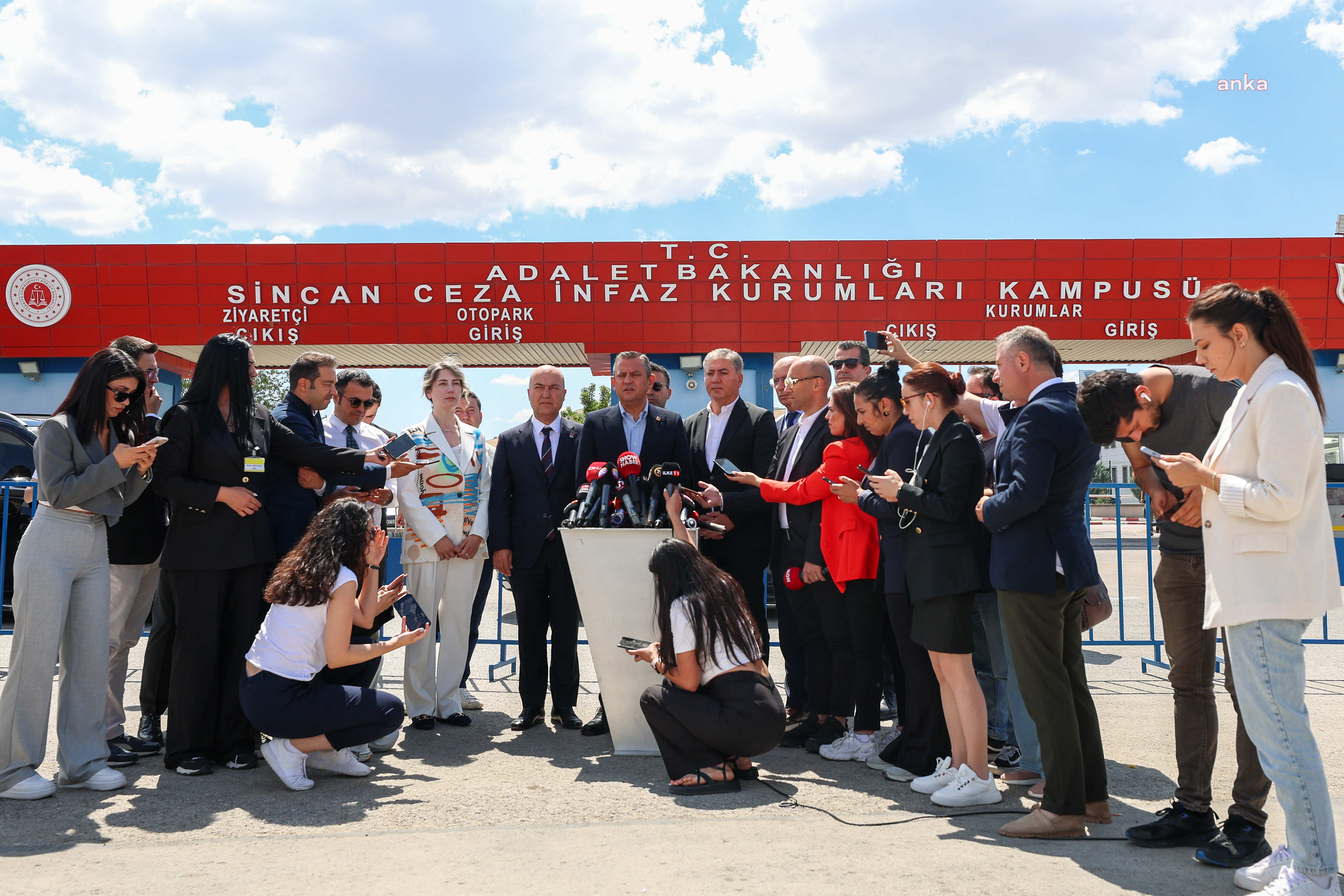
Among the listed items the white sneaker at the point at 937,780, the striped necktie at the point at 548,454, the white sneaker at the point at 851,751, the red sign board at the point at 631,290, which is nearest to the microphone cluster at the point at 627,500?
the striped necktie at the point at 548,454

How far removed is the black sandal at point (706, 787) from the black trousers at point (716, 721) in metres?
0.04

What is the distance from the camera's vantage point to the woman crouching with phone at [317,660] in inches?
159

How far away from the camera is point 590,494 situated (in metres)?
4.68

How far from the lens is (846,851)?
3143mm

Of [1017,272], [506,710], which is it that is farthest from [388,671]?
[1017,272]

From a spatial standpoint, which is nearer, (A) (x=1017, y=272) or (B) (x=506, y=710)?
(B) (x=506, y=710)

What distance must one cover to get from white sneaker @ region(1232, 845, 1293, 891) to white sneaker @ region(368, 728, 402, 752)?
3.75 m

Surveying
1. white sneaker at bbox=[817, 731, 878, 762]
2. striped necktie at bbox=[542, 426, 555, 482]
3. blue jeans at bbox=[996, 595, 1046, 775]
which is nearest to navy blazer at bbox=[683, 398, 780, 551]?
striped necktie at bbox=[542, 426, 555, 482]

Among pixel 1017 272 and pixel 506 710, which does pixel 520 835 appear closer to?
pixel 506 710

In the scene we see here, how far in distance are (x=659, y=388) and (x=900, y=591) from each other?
3152mm

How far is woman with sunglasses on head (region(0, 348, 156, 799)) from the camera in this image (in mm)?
3816

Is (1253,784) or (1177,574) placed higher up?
(1177,574)

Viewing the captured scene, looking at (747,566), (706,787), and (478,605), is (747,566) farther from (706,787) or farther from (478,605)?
(478,605)

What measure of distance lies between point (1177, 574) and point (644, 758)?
2.60 m
